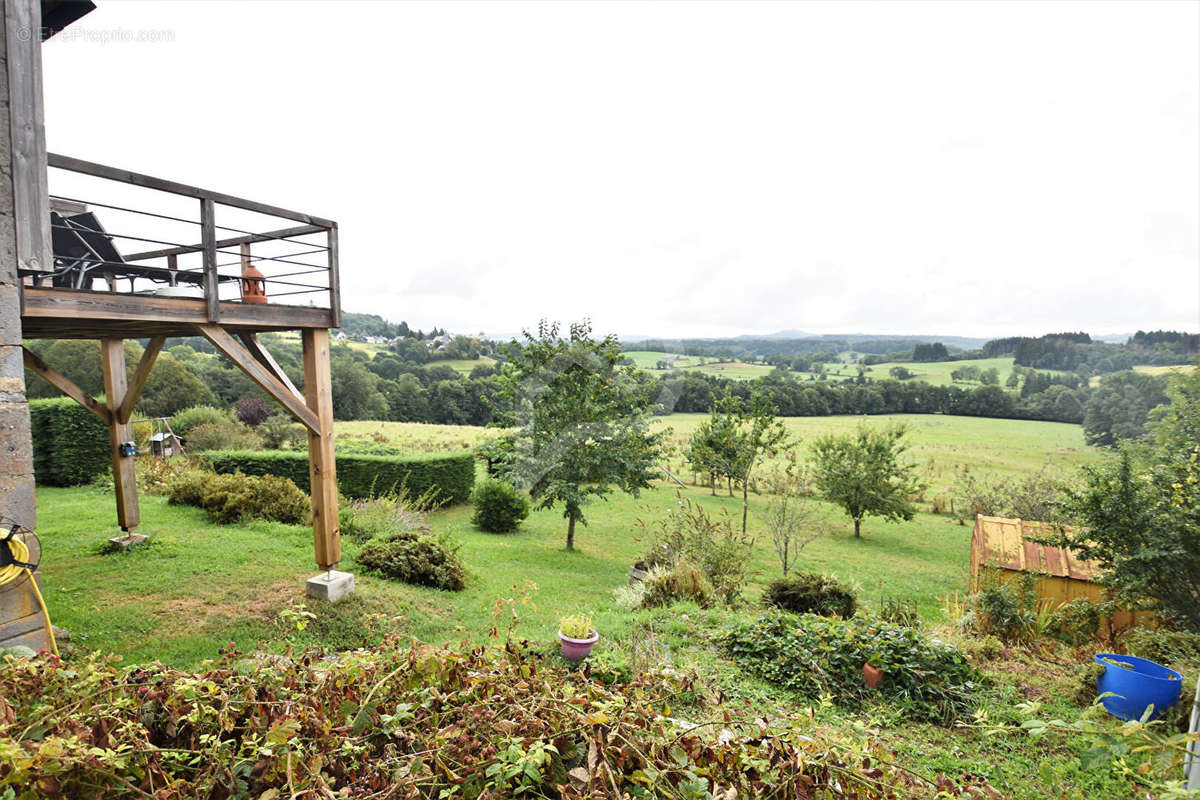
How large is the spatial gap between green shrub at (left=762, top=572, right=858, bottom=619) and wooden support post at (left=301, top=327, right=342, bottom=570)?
222 inches

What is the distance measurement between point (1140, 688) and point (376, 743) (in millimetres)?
5818

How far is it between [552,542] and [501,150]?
1525 centimetres

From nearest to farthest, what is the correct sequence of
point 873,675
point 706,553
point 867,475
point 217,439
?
point 873,675 < point 706,553 < point 217,439 < point 867,475

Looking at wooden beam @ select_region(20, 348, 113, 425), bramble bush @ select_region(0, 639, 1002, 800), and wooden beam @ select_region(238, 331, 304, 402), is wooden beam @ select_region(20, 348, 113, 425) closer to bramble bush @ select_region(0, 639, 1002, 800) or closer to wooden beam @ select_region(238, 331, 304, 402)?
wooden beam @ select_region(238, 331, 304, 402)

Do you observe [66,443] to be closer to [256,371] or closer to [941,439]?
[256,371]

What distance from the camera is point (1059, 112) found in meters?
14.6

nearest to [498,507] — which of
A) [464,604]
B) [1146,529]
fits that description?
[464,604]

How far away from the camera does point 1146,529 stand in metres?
5.87

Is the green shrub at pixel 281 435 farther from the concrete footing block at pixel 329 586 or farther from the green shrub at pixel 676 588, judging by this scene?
the green shrub at pixel 676 588

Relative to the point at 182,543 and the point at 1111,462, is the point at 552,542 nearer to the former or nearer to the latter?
the point at 182,543

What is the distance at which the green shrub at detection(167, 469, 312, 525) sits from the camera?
388 inches

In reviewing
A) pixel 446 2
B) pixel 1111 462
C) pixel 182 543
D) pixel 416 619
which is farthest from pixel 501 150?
pixel 1111 462

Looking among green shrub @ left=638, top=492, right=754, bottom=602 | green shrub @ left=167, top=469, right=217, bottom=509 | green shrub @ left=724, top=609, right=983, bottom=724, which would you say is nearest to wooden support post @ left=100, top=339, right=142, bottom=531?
green shrub @ left=167, top=469, right=217, bottom=509

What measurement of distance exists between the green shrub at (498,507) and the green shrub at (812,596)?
7831 mm
